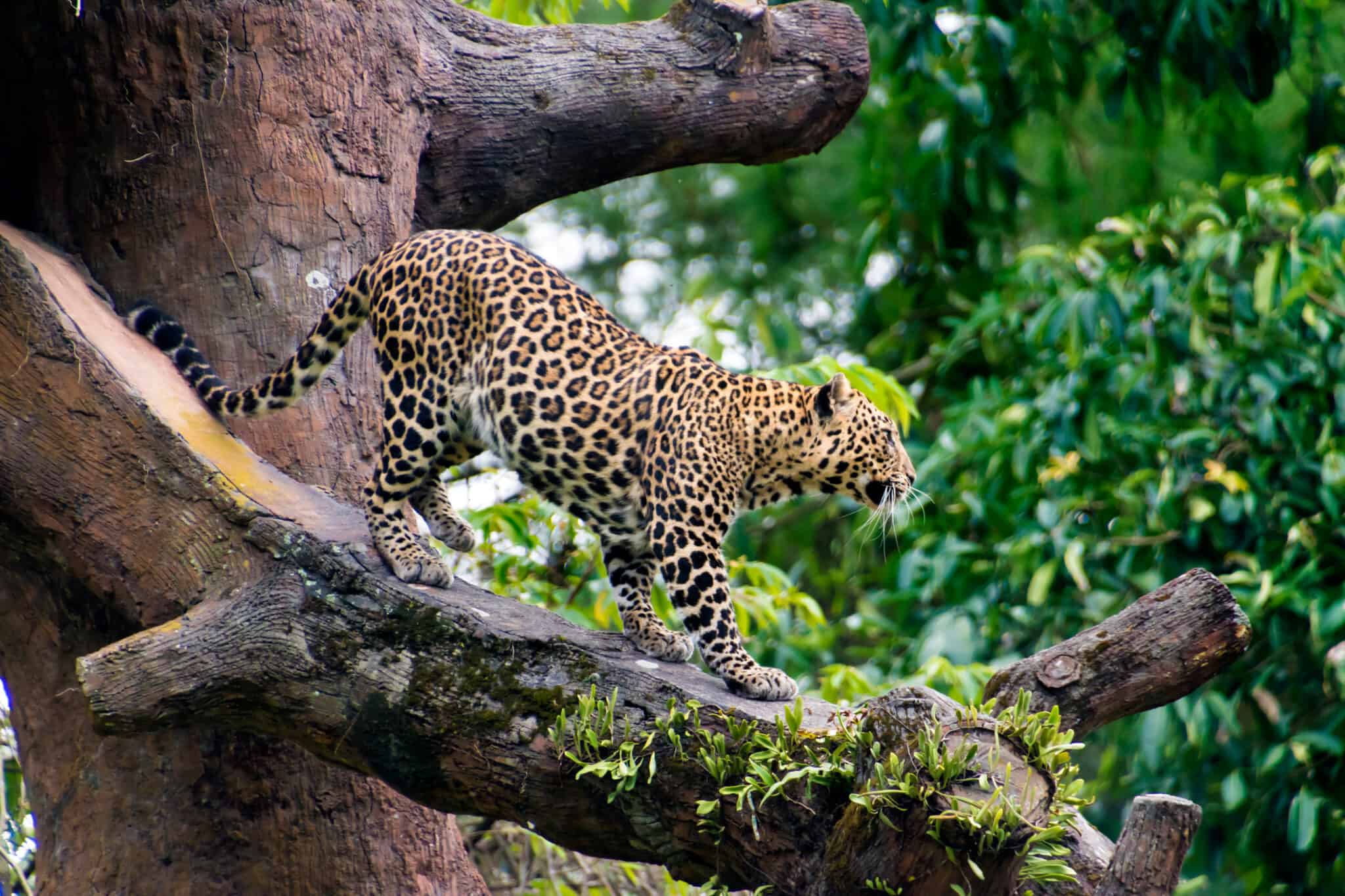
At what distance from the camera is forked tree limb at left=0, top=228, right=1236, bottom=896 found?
476cm

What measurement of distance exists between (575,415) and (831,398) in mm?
1031

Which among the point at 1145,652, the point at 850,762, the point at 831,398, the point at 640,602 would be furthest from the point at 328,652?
the point at 1145,652

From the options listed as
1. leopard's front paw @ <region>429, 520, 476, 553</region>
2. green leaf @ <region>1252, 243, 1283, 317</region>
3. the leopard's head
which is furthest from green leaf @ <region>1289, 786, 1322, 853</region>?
leopard's front paw @ <region>429, 520, 476, 553</region>

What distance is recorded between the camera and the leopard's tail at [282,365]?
237 inches

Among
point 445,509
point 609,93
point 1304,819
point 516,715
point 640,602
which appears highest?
point 609,93

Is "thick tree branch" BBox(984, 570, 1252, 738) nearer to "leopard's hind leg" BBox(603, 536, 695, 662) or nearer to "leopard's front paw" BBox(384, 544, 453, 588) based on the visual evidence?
"leopard's hind leg" BBox(603, 536, 695, 662)

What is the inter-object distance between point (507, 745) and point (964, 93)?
241 inches

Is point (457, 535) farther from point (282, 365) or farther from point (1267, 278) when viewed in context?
point (1267, 278)

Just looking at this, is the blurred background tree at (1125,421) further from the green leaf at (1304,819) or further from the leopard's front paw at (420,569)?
the leopard's front paw at (420,569)

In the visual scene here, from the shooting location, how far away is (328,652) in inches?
201

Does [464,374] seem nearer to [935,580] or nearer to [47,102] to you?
[47,102]

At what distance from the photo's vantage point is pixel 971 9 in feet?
29.9

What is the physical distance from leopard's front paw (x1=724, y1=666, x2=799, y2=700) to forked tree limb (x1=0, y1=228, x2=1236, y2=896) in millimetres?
128

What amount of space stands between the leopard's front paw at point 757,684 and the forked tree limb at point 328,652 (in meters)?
0.13
